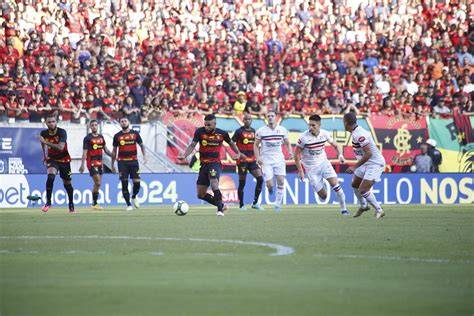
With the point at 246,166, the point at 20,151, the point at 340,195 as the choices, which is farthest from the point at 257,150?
the point at 20,151

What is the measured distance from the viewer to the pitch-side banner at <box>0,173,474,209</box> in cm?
2878

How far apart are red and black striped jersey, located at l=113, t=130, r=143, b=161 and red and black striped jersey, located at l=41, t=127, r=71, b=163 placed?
5.94ft

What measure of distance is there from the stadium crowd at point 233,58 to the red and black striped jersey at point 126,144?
2448 mm

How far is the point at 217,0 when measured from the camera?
112 ft

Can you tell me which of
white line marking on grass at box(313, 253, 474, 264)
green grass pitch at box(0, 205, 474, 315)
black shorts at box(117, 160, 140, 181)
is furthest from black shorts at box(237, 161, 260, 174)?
white line marking on grass at box(313, 253, 474, 264)

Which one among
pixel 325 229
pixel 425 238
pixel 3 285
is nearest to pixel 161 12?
pixel 325 229

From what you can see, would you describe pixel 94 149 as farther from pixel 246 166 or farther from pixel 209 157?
pixel 209 157

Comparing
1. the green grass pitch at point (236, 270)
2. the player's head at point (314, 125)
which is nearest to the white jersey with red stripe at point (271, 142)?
the player's head at point (314, 125)

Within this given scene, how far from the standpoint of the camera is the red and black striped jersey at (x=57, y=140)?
77.6 ft

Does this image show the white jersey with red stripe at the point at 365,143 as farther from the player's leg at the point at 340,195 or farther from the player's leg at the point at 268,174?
the player's leg at the point at 268,174

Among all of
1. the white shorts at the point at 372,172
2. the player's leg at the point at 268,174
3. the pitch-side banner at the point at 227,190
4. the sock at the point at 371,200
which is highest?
the white shorts at the point at 372,172

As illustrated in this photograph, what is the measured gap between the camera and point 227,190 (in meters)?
31.2

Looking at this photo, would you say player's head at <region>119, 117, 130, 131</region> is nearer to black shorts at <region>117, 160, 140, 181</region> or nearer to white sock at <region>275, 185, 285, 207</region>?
black shorts at <region>117, 160, 140, 181</region>

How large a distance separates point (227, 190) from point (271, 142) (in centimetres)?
600
